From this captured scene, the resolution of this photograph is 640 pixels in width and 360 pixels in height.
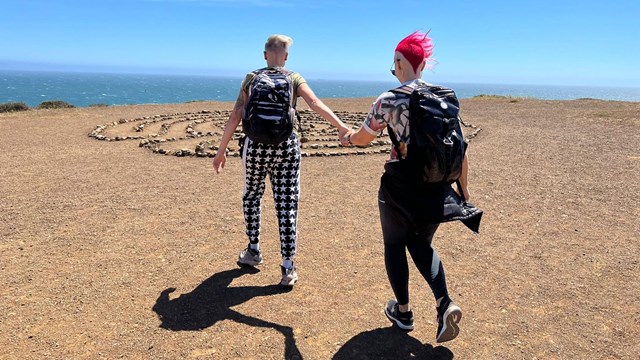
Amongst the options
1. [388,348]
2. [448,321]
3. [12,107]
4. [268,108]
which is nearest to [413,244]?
[448,321]

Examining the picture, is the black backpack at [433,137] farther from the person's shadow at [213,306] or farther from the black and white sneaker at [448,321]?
the person's shadow at [213,306]

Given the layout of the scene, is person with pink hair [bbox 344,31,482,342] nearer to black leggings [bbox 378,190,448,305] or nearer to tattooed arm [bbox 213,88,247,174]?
black leggings [bbox 378,190,448,305]

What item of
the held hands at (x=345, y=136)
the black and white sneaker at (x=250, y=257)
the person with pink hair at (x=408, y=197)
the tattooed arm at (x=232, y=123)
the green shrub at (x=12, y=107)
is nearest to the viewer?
the person with pink hair at (x=408, y=197)

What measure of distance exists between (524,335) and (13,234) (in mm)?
6783

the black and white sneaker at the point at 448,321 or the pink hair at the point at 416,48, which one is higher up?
the pink hair at the point at 416,48

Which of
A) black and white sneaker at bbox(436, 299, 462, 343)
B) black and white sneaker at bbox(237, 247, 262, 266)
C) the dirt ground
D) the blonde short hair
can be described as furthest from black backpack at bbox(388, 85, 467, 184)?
black and white sneaker at bbox(237, 247, 262, 266)

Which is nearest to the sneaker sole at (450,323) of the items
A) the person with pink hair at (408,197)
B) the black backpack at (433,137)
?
the person with pink hair at (408,197)

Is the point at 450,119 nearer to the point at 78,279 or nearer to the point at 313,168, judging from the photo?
the point at 78,279

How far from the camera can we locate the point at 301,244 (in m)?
6.52

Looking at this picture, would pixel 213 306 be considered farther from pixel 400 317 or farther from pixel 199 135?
pixel 199 135

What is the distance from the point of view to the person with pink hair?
356 cm

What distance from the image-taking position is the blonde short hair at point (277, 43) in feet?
14.9

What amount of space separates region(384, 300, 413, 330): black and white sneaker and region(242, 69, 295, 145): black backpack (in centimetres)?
196

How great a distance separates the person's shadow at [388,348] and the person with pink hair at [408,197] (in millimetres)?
218
